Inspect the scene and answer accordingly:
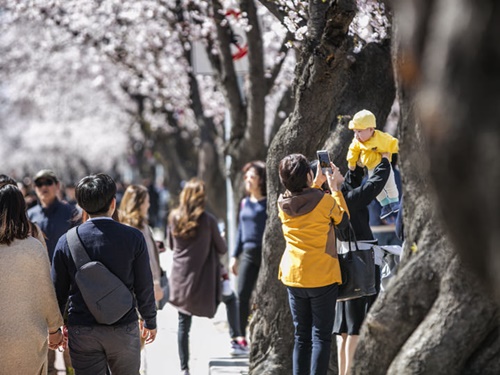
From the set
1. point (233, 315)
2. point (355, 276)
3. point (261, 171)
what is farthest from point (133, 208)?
point (355, 276)

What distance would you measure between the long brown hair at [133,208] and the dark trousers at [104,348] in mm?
2300

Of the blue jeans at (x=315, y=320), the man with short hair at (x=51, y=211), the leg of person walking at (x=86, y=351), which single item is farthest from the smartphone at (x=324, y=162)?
the man with short hair at (x=51, y=211)

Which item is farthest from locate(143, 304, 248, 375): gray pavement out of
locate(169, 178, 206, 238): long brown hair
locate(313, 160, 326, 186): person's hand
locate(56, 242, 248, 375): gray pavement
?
locate(313, 160, 326, 186): person's hand

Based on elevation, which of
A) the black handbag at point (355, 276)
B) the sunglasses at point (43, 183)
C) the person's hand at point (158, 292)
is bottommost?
the person's hand at point (158, 292)

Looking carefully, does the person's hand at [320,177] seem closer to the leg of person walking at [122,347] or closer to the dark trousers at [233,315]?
the leg of person walking at [122,347]

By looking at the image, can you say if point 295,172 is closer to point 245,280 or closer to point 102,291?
point 102,291

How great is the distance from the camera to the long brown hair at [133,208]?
27.4ft

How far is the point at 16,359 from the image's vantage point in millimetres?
5871

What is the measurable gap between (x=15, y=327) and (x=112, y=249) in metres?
0.71

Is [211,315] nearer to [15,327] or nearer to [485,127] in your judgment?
[15,327]

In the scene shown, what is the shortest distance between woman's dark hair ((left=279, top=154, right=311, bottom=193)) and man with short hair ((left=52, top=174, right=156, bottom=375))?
3.43 feet

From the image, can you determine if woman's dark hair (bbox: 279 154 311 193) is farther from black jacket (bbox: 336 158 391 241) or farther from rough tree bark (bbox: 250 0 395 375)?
rough tree bark (bbox: 250 0 395 375)

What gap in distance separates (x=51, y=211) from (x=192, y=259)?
4.77 feet

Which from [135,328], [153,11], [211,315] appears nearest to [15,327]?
[135,328]
